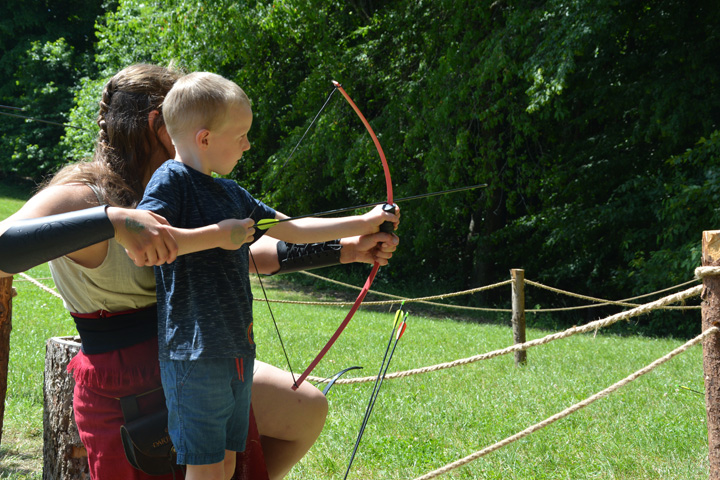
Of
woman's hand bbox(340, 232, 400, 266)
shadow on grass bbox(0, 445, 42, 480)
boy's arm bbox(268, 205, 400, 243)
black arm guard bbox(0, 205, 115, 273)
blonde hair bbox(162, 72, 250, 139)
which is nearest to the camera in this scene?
black arm guard bbox(0, 205, 115, 273)

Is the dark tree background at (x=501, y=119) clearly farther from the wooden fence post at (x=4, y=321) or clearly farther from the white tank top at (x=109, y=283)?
the white tank top at (x=109, y=283)

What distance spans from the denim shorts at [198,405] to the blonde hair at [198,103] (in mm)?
598

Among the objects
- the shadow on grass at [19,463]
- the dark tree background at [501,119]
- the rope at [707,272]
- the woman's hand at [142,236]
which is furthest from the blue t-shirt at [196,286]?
the dark tree background at [501,119]

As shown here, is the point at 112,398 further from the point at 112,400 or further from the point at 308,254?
the point at 308,254

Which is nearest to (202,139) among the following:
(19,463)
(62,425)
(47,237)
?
(47,237)

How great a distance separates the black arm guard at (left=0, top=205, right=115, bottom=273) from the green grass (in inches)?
89.8

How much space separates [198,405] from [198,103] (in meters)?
0.75

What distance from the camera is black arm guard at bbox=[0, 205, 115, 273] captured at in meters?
1.30

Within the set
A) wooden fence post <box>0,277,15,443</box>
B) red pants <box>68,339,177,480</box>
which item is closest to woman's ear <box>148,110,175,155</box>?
red pants <box>68,339,177,480</box>

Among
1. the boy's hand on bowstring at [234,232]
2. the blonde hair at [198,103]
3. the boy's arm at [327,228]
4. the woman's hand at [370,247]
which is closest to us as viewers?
the boy's hand on bowstring at [234,232]

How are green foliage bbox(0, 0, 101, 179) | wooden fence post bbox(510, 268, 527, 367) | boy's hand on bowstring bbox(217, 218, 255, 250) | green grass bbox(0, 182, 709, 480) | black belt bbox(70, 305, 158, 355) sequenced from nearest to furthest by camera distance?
boy's hand on bowstring bbox(217, 218, 255, 250), black belt bbox(70, 305, 158, 355), green grass bbox(0, 182, 709, 480), wooden fence post bbox(510, 268, 527, 367), green foliage bbox(0, 0, 101, 179)

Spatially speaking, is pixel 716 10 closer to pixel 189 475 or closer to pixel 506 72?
pixel 506 72

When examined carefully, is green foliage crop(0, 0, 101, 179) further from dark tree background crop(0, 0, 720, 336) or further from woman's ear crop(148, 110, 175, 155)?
woman's ear crop(148, 110, 175, 155)

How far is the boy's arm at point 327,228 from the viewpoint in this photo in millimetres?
1853
